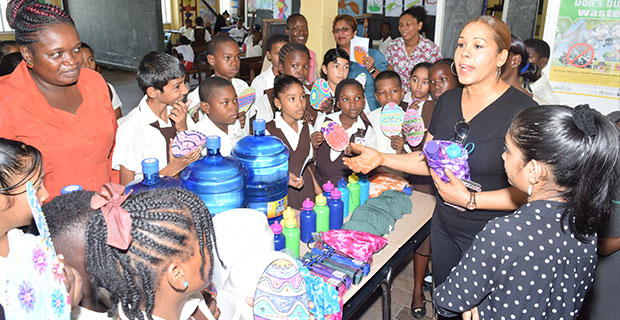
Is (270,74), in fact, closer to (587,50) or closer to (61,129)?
(61,129)

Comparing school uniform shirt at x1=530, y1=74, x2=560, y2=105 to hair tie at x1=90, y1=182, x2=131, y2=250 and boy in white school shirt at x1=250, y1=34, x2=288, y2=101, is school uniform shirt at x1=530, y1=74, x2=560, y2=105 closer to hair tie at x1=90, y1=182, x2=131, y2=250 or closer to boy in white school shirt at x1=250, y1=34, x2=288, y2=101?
boy in white school shirt at x1=250, y1=34, x2=288, y2=101

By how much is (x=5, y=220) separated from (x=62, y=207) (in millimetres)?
185

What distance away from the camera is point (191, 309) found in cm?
137

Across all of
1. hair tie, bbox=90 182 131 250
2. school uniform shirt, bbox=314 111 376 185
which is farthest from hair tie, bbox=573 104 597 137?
school uniform shirt, bbox=314 111 376 185

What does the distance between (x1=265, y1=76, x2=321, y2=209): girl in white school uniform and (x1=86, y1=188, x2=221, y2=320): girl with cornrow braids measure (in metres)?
1.65

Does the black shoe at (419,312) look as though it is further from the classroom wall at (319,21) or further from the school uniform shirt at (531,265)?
the classroom wall at (319,21)

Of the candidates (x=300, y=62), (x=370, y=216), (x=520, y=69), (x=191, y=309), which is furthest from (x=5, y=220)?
(x=520, y=69)

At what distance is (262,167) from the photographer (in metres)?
2.51

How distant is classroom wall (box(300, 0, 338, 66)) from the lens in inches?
222

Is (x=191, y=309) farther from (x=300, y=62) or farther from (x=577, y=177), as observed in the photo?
(x=300, y=62)

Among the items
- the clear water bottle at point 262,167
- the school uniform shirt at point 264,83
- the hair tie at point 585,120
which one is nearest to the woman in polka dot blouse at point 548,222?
the hair tie at point 585,120

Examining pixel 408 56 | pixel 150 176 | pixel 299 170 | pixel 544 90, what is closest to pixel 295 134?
pixel 299 170

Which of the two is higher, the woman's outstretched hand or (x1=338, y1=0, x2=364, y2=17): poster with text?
(x1=338, y1=0, x2=364, y2=17): poster with text

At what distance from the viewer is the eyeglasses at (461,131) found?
2059 mm
